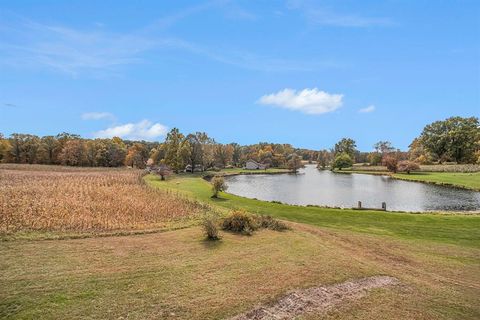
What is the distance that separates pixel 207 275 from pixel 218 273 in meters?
0.44

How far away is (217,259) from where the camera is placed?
13008 mm

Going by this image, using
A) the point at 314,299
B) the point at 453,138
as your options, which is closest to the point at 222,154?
the point at 453,138

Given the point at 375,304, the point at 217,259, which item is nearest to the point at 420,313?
the point at 375,304

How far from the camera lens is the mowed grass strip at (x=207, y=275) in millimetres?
9086

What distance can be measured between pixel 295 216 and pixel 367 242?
9702 mm

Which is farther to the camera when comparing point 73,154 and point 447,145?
point 447,145

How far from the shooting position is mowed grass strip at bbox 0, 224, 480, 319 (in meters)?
9.09

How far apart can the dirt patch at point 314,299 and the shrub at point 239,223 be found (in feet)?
24.2

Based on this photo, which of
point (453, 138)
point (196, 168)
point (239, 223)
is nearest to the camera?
point (239, 223)

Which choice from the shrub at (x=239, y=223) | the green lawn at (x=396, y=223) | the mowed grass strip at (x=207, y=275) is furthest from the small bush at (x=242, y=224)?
the green lawn at (x=396, y=223)

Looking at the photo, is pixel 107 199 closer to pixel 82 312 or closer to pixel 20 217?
pixel 20 217

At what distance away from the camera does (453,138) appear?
327 feet

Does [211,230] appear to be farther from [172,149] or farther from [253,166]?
[253,166]

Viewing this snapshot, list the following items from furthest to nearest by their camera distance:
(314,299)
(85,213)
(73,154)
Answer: (73,154), (85,213), (314,299)
